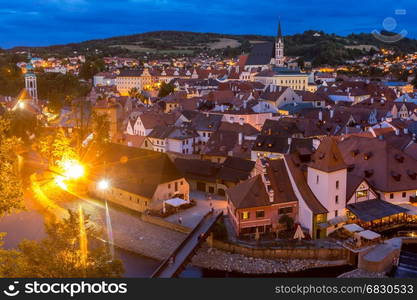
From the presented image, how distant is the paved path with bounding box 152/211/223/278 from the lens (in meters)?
20.7

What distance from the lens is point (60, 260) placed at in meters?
13.3

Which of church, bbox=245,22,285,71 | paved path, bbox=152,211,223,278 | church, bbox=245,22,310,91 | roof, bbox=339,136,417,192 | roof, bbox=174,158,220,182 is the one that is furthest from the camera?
church, bbox=245,22,285,71

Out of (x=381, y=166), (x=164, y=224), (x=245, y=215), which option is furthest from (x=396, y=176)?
(x=164, y=224)

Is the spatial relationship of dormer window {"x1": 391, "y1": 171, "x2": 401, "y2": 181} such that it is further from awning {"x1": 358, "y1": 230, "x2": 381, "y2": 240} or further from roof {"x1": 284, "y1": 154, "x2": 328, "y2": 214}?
roof {"x1": 284, "y1": 154, "x2": 328, "y2": 214}

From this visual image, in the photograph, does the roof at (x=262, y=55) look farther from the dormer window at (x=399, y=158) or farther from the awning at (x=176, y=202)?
the awning at (x=176, y=202)

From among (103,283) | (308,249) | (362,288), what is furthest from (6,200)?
(308,249)

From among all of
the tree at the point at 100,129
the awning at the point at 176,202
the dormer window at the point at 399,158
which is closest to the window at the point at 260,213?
the awning at the point at 176,202

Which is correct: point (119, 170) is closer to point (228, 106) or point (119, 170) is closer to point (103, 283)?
point (103, 283)

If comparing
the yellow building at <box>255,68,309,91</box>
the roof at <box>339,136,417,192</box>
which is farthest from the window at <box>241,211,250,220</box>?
the yellow building at <box>255,68,309,91</box>

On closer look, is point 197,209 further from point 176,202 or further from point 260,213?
point 260,213

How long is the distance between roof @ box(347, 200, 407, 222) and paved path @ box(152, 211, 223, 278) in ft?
23.4

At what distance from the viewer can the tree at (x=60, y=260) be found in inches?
519

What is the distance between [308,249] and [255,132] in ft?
68.1

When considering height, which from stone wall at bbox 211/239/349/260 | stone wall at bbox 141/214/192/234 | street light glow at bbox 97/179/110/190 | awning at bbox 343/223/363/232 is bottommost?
stone wall at bbox 211/239/349/260
